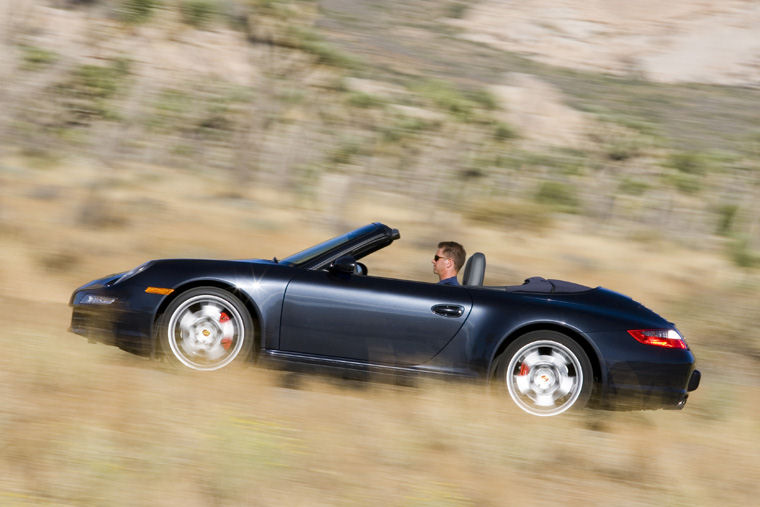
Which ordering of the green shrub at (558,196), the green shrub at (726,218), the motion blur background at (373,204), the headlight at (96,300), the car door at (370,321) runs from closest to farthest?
the motion blur background at (373,204)
the car door at (370,321)
the headlight at (96,300)
the green shrub at (726,218)
the green shrub at (558,196)

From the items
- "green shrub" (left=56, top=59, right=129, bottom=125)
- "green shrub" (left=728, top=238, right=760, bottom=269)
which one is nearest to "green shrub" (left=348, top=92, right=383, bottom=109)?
"green shrub" (left=56, top=59, right=129, bottom=125)

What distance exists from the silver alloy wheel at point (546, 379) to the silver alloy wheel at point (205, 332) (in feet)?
5.76

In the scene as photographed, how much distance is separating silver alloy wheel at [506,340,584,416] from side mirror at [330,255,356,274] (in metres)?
1.16

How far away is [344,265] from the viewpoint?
229 inches

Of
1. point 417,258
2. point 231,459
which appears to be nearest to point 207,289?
point 231,459

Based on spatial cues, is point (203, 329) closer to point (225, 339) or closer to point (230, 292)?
point (225, 339)

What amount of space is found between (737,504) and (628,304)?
1597mm

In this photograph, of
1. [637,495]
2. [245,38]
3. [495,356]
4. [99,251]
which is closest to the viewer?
[637,495]

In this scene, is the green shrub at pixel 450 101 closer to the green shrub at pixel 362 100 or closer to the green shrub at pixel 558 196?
the green shrub at pixel 362 100

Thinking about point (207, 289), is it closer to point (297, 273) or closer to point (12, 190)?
point (297, 273)

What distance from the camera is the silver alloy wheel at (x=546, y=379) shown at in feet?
19.2

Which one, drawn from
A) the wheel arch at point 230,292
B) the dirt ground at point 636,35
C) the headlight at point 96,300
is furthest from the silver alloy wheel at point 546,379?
the dirt ground at point 636,35

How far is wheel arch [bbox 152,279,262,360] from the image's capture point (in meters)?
5.86

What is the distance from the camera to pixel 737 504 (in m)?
4.84
